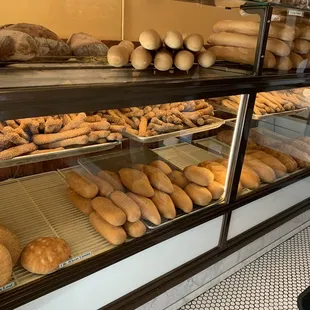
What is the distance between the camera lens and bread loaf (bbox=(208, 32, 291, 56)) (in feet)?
4.31

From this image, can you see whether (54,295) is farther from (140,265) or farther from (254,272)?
(254,272)

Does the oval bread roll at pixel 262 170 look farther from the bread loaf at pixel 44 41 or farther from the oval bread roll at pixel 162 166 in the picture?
the bread loaf at pixel 44 41

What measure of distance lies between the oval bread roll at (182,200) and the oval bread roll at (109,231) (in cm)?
28

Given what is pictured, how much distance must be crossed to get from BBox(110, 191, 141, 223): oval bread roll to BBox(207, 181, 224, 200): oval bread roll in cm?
37

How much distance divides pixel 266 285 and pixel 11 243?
3.94ft

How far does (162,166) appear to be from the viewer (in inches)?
56.5

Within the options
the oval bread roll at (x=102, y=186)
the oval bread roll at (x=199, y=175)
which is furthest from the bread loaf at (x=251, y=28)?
the oval bread roll at (x=102, y=186)

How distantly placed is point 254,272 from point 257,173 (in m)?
0.51

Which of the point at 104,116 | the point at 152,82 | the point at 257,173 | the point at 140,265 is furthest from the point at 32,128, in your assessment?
the point at 257,173

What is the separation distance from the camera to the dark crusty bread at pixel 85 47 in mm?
1090

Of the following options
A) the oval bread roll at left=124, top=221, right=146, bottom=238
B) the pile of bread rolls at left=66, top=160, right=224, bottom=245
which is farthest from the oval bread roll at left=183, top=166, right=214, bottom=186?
the oval bread roll at left=124, top=221, right=146, bottom=238

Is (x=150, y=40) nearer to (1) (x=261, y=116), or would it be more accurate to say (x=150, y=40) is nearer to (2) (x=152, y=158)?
(2) (x=152, y=158)

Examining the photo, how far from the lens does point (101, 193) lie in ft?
4.03

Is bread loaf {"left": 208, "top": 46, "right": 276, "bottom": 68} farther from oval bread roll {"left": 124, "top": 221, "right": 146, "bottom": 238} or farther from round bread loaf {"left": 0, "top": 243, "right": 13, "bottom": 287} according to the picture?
round bread loaf {"left": 0, "top": 243, "right": 13, "bottom": 287}
